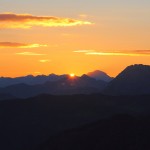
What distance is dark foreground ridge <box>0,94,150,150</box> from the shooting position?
8303 centimetres

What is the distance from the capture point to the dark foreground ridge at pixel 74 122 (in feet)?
272

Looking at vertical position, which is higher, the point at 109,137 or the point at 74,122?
the point at 109,137

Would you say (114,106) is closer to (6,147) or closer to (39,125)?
(39,125)

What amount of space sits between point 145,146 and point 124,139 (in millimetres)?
4922

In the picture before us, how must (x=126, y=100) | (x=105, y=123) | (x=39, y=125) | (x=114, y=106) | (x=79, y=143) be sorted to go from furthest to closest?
(x=126, y=100) → (x=114, y=106) → (x=39, y=125) → (x=105, y=123) → (x=79, y=143)

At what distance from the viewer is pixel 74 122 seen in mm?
147000

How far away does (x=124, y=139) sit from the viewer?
79.7 metres

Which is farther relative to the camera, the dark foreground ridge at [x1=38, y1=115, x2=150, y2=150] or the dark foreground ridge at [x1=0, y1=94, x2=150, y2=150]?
the dark foreground ridge at [x1=0, y1=94, x2=150, y2=150]

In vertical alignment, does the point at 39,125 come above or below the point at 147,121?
below

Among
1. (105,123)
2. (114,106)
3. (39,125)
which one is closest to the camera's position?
(105,123)

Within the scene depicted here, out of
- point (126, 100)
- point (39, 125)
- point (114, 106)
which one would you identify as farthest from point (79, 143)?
point (126, 100)

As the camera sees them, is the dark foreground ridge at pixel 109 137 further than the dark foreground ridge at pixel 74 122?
No

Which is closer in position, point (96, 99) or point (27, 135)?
point (27, 135)

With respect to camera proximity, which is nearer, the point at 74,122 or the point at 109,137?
the point at 109,137
